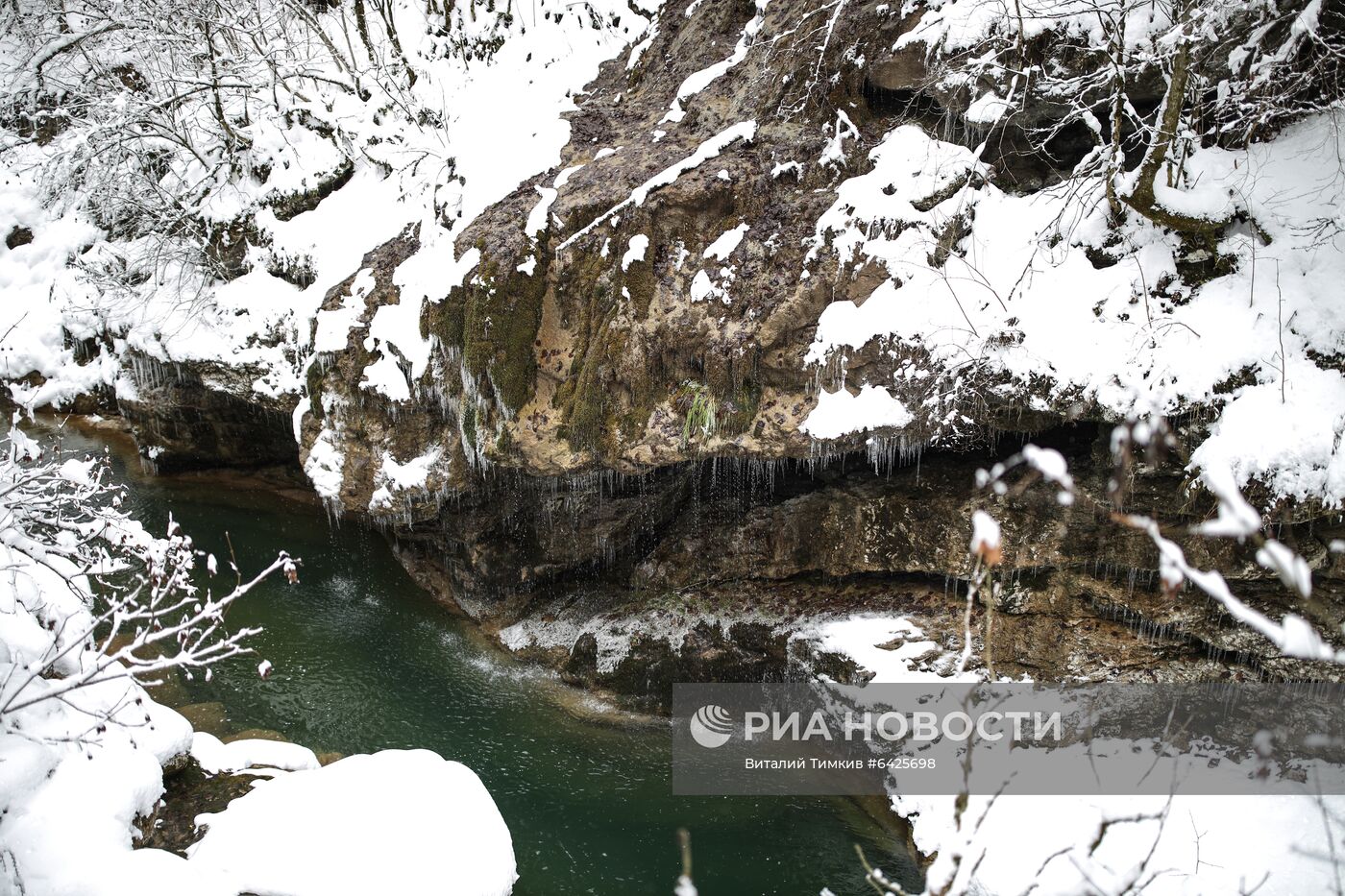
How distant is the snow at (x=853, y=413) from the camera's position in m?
6.09

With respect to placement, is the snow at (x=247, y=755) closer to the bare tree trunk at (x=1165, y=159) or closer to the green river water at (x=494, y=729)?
the green river water at (x=494, y=729)

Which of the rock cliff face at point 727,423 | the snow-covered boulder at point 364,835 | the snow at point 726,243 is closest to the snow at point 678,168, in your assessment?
the rock cliff face at point 727,423

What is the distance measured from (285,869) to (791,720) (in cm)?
418

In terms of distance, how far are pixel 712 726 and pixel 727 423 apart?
2.78 metres

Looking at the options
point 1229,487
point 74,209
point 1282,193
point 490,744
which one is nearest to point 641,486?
point 490,744

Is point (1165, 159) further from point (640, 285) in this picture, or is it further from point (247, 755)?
point (247, 755)

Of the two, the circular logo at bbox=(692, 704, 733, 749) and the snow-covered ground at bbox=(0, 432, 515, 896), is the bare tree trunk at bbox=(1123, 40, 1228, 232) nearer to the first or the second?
the circular logo at bbox=(692, 704, 733, 749)

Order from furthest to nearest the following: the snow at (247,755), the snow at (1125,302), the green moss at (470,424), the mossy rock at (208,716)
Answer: the green moss at (470,424) < the mossy rock at (208,716) < the snow at (247,755) < the snow at (1125,302)

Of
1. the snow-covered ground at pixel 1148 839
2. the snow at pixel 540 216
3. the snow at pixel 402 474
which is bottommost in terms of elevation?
the snow-covered ground at pixel 1148 839

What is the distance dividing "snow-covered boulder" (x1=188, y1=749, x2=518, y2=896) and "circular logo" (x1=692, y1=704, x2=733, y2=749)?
2.47 metres

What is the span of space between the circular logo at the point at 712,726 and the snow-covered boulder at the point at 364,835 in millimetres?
2466

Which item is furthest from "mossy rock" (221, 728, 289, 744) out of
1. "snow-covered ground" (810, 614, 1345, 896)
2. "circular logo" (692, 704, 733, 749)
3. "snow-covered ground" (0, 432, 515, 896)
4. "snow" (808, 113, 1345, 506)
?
"snow" (808, 113, 1345, 506)

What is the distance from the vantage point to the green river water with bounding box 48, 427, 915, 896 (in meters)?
5.71

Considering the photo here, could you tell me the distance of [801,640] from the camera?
6.88 meters
